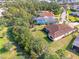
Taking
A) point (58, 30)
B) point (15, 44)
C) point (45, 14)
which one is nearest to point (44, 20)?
point (45, 14)

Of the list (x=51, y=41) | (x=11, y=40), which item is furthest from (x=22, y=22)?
(x=51, y=41)

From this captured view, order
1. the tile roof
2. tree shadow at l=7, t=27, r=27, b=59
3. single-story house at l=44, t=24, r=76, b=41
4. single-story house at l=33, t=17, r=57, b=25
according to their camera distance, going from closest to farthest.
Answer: tree shadow at l=7, t=27, r=27, b=59, single-story house at l=44, t=24, r=76, b=41, the tile roof, single-story house at l=33, t=17, r=57, b=25

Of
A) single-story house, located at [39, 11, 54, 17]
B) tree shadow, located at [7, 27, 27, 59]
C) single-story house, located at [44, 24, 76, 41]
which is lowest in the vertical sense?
tree shadow, located at [7, 27, 27, 59]

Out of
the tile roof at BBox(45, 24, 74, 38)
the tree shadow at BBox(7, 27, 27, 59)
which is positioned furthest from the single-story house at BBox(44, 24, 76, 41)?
the tree shadow at BBox(7, 27, 27, 59)

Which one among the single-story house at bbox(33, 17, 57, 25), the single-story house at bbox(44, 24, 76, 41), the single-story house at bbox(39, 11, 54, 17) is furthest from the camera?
the single-story house at bbox(39, 11, 54, 17)

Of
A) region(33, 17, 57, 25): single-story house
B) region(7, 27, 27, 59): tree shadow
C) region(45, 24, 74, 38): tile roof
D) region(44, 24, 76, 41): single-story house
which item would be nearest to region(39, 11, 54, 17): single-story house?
region(33, 17, 57, 25): single-story house

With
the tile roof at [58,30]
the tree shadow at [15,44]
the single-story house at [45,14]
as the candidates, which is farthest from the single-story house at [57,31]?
the single-story house at [45,14]

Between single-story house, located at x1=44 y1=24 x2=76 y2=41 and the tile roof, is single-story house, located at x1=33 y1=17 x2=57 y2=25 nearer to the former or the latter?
single-story house, located at x1=44 y1=24 x2=76 y2=41

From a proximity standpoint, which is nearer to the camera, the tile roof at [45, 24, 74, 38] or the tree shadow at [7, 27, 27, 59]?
the tree shadow at [7, 27, 27, 59]

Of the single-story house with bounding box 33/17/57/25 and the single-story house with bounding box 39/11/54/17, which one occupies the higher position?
the single-story house with bounding box 39/11/54/17

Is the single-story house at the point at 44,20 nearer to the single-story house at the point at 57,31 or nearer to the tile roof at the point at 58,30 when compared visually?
the single-story house at the point at 57,31
